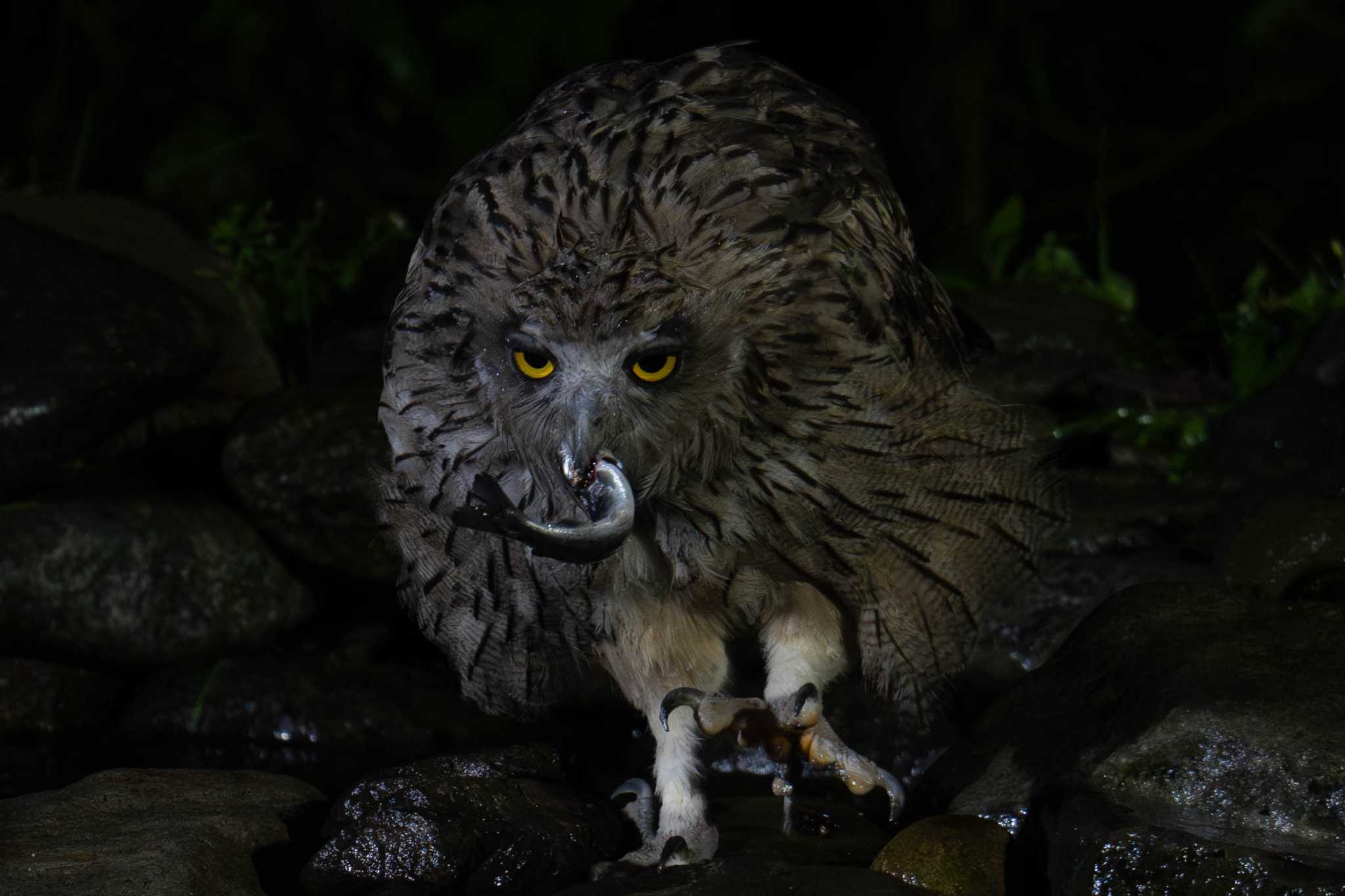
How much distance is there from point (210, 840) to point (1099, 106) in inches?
289

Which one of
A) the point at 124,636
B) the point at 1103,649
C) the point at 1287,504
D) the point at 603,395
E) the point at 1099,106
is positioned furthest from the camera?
the point at 1099,106

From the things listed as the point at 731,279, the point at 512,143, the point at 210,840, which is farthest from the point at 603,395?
the point at 210,840

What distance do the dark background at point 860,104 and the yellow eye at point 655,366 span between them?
4.49 m

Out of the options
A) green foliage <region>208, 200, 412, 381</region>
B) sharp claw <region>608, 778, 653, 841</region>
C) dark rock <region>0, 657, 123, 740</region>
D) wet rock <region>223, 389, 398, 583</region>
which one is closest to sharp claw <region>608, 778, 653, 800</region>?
sharp claw <region>608, 778, 653, 841</region>

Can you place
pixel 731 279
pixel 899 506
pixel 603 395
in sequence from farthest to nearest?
pixel 899 506 → pixel 731 279 → pixel 603 395

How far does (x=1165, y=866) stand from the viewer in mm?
2846

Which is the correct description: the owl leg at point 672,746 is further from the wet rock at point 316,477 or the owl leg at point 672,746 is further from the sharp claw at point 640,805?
the wet rock at point 316,477

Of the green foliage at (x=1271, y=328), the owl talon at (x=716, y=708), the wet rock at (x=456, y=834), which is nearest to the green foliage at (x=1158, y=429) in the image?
the green foliage at (x=1271, y=328)

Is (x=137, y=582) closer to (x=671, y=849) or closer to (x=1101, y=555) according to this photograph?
(x=671, y=849)

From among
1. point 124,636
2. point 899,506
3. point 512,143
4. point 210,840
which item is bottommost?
point 124,636

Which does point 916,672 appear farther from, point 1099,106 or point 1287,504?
point 1099,106

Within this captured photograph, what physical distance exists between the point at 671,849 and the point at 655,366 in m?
1.12

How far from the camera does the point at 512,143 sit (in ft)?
12.3

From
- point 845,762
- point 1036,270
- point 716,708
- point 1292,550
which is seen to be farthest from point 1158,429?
point 716,708
